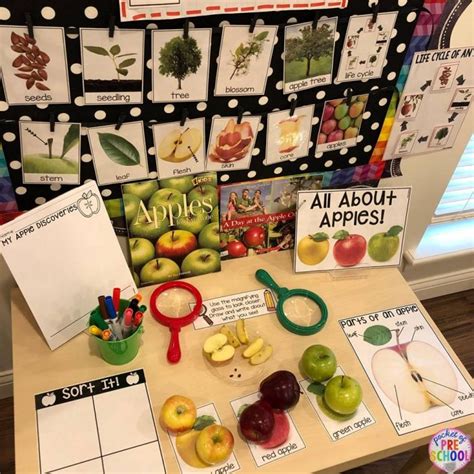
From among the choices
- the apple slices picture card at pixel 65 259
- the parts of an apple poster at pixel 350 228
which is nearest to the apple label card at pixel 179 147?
the apple slices picture card at pixel 65 259

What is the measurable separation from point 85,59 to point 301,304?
0.72m

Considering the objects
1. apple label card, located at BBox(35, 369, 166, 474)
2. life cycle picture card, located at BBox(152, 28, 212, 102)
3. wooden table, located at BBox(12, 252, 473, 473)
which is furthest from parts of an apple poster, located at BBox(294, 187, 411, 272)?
apple label card, located at BBox(35, 369, 166, 474)

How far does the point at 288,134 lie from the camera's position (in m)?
1.16

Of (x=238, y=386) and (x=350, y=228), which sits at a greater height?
(x=350, y=228)

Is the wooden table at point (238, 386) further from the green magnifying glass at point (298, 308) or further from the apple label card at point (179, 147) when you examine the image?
the apple label card at point (179, 147)

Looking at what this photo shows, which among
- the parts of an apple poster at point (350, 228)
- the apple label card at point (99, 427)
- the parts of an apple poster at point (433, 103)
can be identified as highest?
the parts of an apple poster at point (433, 103)

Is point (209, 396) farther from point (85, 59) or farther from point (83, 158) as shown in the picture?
point (85, 59)

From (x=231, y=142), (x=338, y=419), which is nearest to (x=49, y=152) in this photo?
(x=231, y=142)

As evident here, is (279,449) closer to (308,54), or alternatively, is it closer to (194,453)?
(194,453)

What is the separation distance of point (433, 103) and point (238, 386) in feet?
2.65

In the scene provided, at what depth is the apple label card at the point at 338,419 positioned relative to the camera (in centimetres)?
100

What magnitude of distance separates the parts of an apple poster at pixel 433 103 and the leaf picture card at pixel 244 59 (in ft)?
1.17

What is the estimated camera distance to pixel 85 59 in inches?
35.6

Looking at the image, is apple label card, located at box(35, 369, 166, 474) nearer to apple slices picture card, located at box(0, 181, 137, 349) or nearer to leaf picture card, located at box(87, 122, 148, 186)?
apple slices picture card, located at box(0, 181, 137, 349)
